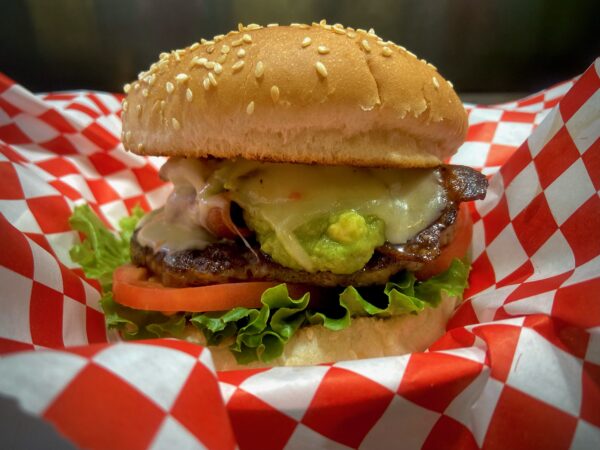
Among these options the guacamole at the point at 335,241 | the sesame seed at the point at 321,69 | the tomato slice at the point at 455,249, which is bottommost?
the tomato slice at the point at 455,249

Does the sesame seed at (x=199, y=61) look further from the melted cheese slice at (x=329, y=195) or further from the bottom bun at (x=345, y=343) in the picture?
the bottom bun at (x=345, y=343)

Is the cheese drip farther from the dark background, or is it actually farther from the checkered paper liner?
the dark background

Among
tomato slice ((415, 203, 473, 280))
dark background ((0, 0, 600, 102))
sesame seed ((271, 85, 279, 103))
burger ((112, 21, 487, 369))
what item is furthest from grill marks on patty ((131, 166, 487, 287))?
dark background ((0, 0, 600, 102))

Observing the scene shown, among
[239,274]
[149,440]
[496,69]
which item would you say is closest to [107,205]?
[239,274]

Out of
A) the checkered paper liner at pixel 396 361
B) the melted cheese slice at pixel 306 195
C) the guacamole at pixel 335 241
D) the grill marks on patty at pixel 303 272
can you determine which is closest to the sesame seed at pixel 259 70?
the melted cheese slice at pixel 306 195

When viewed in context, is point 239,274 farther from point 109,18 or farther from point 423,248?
point 109,18

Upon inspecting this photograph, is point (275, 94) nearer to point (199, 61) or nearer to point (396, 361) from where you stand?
point (199, 61)
